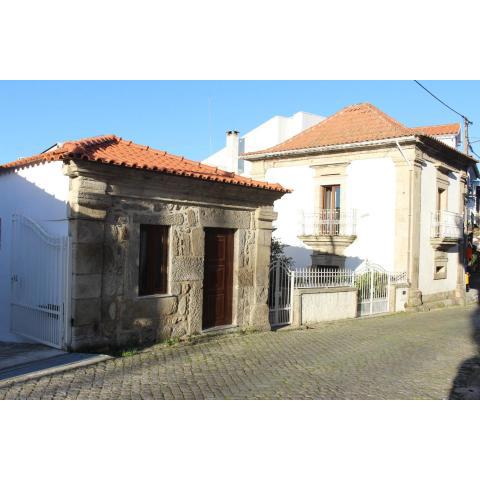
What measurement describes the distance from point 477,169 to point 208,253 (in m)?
19.3

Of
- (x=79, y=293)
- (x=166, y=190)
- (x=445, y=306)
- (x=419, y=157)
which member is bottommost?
(x=445, y=306)

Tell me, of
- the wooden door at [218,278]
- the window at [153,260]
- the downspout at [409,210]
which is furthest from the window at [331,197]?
the window at [153,260]

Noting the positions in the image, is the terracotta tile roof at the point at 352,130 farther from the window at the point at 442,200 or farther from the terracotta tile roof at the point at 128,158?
the terracotta tile roof at the point at 128,158

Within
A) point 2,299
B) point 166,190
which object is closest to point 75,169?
point 166,190

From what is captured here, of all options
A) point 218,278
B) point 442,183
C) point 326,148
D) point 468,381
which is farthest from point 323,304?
point 442,183

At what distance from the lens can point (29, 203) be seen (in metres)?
8.38

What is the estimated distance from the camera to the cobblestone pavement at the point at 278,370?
5.91 m

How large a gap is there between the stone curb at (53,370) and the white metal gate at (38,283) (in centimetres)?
74

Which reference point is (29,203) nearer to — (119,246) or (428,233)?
(119,246)

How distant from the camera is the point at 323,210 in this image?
18.4 metres

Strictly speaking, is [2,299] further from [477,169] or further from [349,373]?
[477,169]

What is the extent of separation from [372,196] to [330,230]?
184 cm

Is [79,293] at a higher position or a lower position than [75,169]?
lower

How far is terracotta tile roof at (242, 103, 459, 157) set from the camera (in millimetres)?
17469
